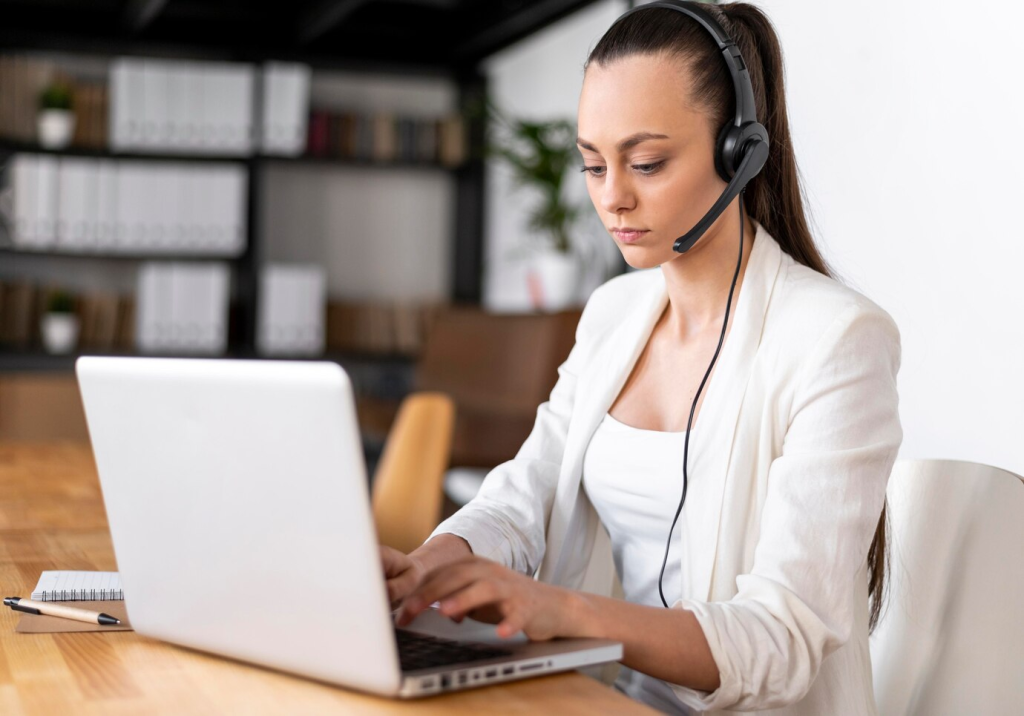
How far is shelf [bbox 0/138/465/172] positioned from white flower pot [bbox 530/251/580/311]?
141 centimetres

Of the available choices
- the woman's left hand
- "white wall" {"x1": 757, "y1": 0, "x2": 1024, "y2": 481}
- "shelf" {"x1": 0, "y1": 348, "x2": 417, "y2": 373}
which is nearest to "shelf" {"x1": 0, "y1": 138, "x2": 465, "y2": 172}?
"shelf" {"x1": 0, "y1": 348, "x2": 417, "y2": 373}

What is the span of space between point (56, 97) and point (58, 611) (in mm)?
4053

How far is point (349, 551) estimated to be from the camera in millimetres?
731

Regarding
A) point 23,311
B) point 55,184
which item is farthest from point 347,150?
point 23,311

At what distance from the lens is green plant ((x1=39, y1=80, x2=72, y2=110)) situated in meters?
4.53

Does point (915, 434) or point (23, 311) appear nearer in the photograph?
point (915, 434)

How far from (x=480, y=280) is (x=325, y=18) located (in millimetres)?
1485

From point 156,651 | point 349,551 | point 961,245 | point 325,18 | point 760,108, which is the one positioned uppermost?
point 325,18

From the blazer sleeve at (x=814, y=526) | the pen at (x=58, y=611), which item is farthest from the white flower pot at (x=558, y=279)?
the pen at (x=58, y=611)

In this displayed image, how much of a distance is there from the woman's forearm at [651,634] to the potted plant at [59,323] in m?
4.18

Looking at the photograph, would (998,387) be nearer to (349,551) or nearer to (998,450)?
(998,450)

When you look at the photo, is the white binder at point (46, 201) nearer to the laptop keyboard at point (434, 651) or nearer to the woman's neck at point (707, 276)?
the woman's neck at point (707, 276)

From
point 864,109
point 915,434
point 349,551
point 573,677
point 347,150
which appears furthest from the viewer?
point 347,150

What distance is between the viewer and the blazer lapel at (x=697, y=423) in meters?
1.15
